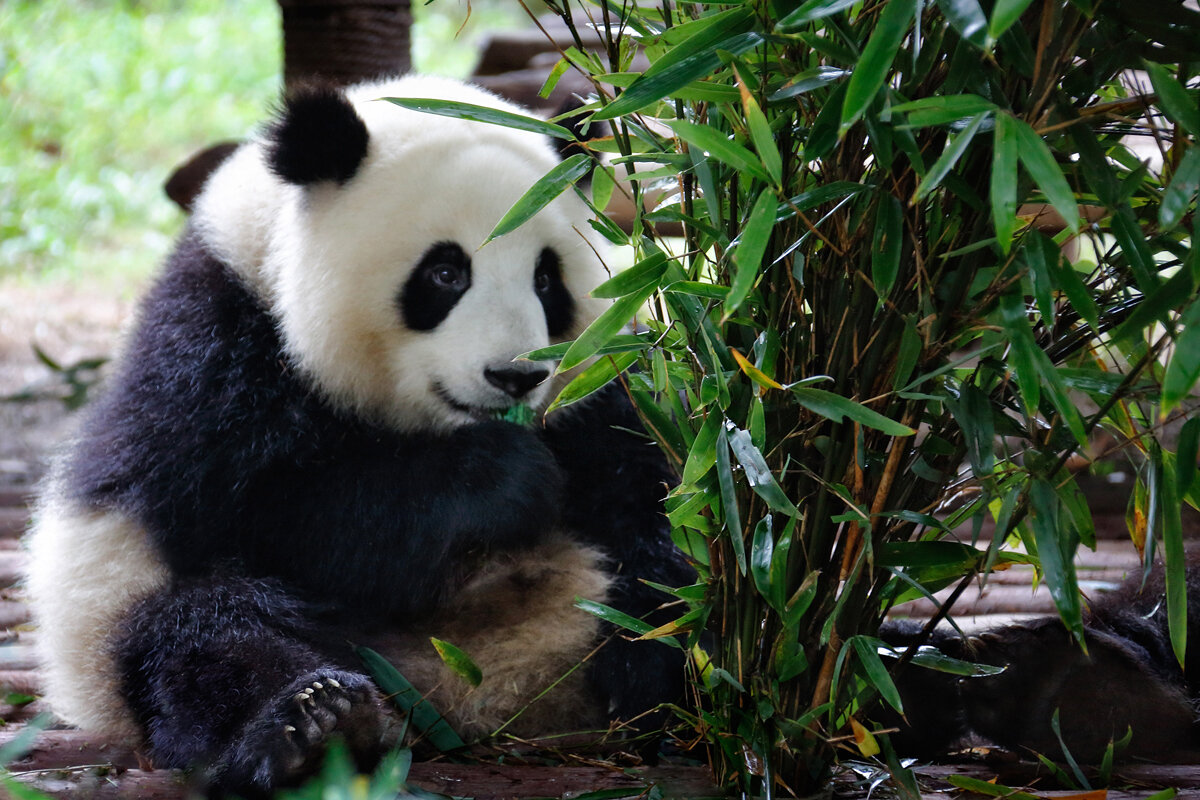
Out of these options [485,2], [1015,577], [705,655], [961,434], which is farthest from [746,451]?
[485,2]

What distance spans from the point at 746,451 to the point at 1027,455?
321mm

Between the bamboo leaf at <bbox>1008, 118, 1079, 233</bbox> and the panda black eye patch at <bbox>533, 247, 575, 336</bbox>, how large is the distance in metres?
1.22

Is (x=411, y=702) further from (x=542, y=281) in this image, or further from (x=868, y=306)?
(x=868, y=306)

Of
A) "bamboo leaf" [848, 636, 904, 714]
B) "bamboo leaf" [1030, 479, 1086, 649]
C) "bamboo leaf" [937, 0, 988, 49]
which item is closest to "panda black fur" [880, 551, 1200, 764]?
"bamboo leaf" [848, 636, 904, 714]

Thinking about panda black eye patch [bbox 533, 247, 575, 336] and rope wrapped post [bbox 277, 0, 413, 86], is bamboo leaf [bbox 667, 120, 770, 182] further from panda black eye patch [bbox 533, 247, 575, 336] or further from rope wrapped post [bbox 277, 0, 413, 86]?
rope wrapped post [bbox 277, 0, 413, 86]

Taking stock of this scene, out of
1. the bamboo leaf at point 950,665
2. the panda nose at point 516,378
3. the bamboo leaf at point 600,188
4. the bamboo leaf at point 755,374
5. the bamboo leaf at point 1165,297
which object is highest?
the bamboo leaf at point 600,188

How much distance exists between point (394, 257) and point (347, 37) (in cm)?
149

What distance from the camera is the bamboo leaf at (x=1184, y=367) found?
101 centimetres

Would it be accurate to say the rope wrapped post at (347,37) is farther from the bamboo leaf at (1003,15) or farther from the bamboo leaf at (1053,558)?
the bamboo leaf at (1003,15)

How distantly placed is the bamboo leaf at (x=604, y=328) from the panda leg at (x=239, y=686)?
2.13 ft

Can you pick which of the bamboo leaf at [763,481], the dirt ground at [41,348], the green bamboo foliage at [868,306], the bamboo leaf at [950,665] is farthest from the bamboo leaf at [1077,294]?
the dirt ground at [41,348]

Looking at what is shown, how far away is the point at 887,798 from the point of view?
5.06 ft

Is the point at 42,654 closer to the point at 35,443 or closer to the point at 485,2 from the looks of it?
the point at 35,443

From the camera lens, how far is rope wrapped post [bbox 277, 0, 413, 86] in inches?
130
